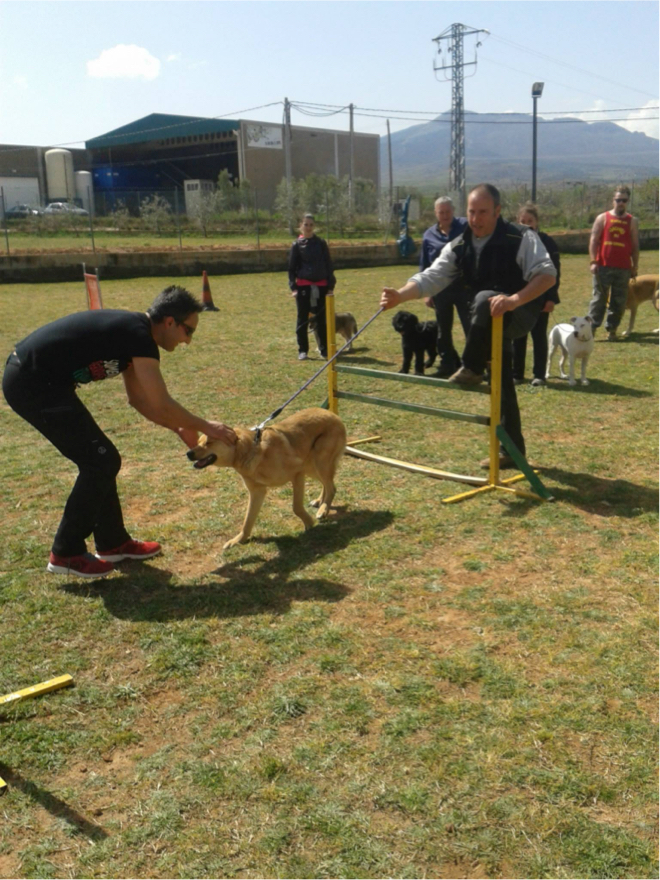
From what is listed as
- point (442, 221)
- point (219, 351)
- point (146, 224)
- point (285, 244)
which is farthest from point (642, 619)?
point (146, 224)

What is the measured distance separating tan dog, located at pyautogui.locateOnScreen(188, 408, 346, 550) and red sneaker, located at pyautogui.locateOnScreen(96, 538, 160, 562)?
0.48 meters

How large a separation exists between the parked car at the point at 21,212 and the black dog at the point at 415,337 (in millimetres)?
27899

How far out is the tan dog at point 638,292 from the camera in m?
13.7

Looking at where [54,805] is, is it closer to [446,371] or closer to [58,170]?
[446,371]

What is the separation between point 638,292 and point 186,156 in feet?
189

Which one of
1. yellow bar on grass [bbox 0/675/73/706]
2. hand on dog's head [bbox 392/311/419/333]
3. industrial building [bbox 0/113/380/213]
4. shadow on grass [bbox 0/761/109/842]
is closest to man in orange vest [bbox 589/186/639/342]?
hand on dog's head [bbox 392/311/419/333]

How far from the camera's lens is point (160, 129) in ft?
200

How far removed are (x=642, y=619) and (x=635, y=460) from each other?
315cm

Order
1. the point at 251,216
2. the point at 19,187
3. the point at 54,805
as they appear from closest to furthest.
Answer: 1. the point at 54,805
2. the point at 251,216
3. the point at 19,187

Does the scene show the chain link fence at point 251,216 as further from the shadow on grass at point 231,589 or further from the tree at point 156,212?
the shadow on grass at point 231,589

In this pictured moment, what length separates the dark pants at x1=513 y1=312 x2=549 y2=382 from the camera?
32.7 feet

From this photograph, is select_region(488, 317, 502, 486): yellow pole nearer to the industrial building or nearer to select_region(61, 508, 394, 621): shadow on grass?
select_region(61, 508, 394, 621): shadow on grass

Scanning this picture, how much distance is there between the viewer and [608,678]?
3.60 m

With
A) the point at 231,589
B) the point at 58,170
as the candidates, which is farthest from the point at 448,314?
the point at 58,170
